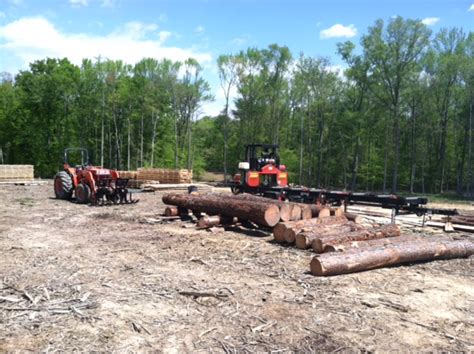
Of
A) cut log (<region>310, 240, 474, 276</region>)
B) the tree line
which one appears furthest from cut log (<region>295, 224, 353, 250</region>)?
the tree line

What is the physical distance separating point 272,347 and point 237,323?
0.68 m

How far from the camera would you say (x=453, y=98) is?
3600 cm

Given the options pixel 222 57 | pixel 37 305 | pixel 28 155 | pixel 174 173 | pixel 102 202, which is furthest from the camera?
pixel 28 155

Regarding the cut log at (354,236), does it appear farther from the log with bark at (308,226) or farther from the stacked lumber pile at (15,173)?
the stacked lumber pile at (15,173)

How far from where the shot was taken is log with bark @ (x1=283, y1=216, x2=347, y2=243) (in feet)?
30.6

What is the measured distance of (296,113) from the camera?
145ft

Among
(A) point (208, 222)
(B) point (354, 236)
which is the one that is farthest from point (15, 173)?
(B) point (354, 236)

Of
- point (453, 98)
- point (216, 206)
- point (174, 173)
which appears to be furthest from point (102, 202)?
point (453, 98)

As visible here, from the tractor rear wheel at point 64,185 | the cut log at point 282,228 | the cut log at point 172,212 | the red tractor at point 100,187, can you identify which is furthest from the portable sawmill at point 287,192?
the tractor rear wheel at point 64,185

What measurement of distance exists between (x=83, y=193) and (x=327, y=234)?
10.5 meters

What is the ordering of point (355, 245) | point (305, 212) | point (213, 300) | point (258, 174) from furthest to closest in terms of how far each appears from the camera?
point (258, 174)
point (305, 212)
point (355, 245)
point (213, 300)

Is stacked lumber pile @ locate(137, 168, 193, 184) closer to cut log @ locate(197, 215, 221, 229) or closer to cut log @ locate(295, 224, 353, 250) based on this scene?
cut log @ locate(197, 215, 221, 229)

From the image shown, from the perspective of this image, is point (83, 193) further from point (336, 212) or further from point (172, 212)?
point (336, 212)

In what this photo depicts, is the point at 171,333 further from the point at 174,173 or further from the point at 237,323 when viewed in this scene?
the point at 174,173
